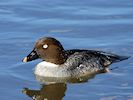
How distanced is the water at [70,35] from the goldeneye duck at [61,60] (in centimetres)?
31

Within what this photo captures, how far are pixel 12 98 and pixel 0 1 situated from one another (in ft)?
21.7

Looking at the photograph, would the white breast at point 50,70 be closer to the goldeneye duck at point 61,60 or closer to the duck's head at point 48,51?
the goldeneye duck at point 61,60

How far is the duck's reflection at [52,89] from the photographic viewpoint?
37.9ft

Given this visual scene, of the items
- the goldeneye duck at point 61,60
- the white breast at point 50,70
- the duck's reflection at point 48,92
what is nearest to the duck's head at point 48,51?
the goldeneye duck at point 61,60

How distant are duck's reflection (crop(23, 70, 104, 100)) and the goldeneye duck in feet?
0.61

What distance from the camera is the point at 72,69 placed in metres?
12.9

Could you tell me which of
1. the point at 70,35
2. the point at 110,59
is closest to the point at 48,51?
the point at 110,59

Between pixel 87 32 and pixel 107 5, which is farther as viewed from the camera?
pixel 107 5

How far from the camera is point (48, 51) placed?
12.8 meters

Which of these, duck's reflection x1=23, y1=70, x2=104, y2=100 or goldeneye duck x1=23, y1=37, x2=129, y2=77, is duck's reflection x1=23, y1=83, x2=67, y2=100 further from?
goldeneye duck x1=23, y1=37, x2=129, y2=77

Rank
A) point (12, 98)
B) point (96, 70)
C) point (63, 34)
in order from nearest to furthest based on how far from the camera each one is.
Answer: point (12, 98) → point (96, 70) → point (63, 34)

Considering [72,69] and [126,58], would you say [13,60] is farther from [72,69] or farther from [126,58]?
[126,58]

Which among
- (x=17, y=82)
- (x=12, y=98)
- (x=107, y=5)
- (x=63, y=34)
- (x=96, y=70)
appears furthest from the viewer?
(x=107, y=5)

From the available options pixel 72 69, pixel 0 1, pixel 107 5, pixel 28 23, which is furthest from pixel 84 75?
pixel 0 1
